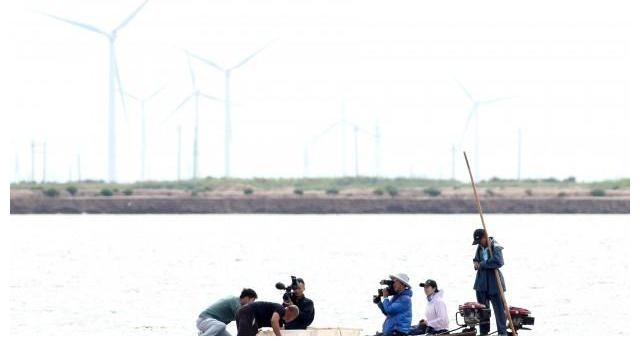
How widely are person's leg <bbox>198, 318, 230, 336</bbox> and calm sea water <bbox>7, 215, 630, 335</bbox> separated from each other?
522 cm

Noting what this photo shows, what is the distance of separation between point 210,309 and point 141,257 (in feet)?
144

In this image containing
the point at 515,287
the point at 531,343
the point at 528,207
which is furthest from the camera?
the point at 528,207

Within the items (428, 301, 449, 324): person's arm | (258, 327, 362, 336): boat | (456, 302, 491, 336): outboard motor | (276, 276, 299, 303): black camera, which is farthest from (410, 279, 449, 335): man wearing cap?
(276, 276, 299, 303): black camera

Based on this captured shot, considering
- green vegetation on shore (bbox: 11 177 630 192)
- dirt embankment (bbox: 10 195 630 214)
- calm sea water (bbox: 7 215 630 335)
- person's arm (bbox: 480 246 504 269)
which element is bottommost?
calm sea water (bbox: 7 215 630 335)

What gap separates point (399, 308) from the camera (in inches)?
883

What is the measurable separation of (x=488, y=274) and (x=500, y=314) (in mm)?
760

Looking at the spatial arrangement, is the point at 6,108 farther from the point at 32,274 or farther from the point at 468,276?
the point at 468,276

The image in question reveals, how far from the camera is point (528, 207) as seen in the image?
149750 millimetres

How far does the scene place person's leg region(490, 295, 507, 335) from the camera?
76.9 feet

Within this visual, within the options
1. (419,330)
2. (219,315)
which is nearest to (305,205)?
(219,315)

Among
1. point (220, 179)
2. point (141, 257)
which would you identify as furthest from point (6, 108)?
point (220, 179)

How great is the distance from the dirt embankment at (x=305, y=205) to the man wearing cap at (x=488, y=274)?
12230 cm

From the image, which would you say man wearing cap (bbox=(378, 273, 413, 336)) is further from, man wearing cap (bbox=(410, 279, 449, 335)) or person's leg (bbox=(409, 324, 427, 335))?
man wearing cap (bbox=(410, 279, 449, 335))

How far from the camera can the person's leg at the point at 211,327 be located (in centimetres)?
2325
